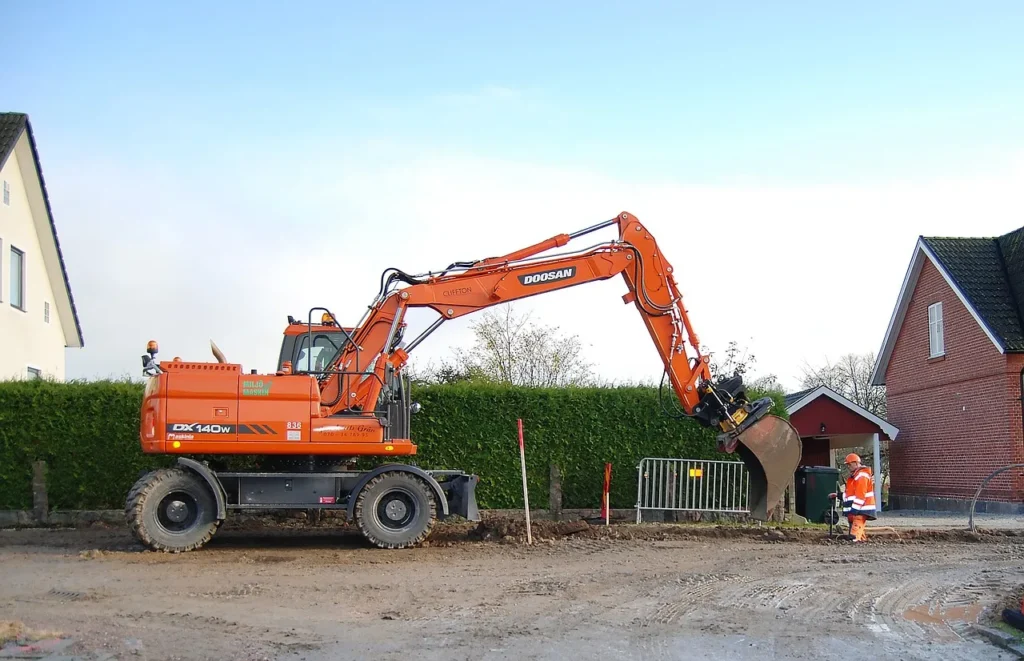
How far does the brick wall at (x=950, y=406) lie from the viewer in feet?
74.0

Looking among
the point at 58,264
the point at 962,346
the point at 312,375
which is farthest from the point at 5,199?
the point at 962,346

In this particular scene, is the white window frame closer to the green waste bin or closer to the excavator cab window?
the excavator cab window

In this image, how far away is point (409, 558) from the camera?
12672 millimetres

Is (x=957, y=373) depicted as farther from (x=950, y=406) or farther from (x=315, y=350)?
(x=315, y=350)

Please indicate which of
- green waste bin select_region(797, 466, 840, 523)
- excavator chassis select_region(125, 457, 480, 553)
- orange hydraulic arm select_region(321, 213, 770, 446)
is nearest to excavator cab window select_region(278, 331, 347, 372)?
orange hydraulic arm select_region(321, 213, 770, 446)

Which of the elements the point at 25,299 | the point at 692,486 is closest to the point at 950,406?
the point at 692,486

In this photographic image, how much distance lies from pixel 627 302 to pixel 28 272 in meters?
16.8

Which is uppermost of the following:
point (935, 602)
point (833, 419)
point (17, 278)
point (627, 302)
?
point (17, 278)

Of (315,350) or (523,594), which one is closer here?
(523,594)

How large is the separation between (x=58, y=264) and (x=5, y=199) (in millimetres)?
2970

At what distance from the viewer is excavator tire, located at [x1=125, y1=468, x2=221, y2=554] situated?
1289 cm

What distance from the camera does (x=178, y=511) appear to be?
1311 centimetres

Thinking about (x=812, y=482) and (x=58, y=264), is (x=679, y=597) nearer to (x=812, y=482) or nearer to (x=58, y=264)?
(x=812, y=482)

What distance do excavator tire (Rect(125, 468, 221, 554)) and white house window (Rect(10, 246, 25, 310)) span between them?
13134 mm
